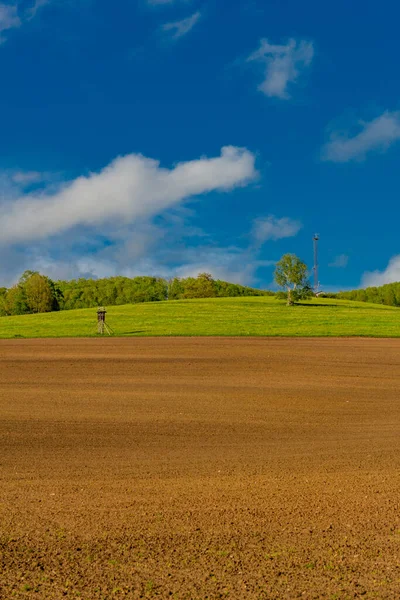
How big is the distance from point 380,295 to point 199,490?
15838 centimetres

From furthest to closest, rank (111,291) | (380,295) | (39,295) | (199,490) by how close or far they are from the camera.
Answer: (380,295) → (111,291) → (39,295) → (199,490)

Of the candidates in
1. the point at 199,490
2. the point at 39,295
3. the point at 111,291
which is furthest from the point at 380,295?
the point at 199,490

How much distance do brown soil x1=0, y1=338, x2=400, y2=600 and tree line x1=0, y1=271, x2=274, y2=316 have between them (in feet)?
320

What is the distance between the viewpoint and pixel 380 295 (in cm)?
15788

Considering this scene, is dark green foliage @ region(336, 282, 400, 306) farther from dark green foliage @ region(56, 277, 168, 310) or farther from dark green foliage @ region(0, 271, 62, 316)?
dark green foliage @ region(0, 271, 62, 316)

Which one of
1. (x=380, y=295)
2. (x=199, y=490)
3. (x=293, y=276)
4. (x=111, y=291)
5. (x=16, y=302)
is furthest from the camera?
(x=380, y=295)

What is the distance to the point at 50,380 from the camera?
61.8 ft

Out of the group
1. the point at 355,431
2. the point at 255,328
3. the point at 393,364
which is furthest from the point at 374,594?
the point at 255,328

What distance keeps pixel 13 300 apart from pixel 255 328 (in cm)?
8462

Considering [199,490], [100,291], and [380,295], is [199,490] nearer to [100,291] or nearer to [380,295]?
[100,291]

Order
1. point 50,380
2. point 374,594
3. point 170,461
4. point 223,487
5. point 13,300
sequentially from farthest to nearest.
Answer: point 13,300
point 50,380
point 170,461
point 223,487
point 374,594

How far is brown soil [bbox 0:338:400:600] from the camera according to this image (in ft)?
17.9

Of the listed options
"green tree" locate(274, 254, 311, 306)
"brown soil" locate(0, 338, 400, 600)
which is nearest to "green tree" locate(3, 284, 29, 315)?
"green tree" locate(274, 254, 311, 306)

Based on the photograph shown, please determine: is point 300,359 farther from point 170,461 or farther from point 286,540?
point 286,540
